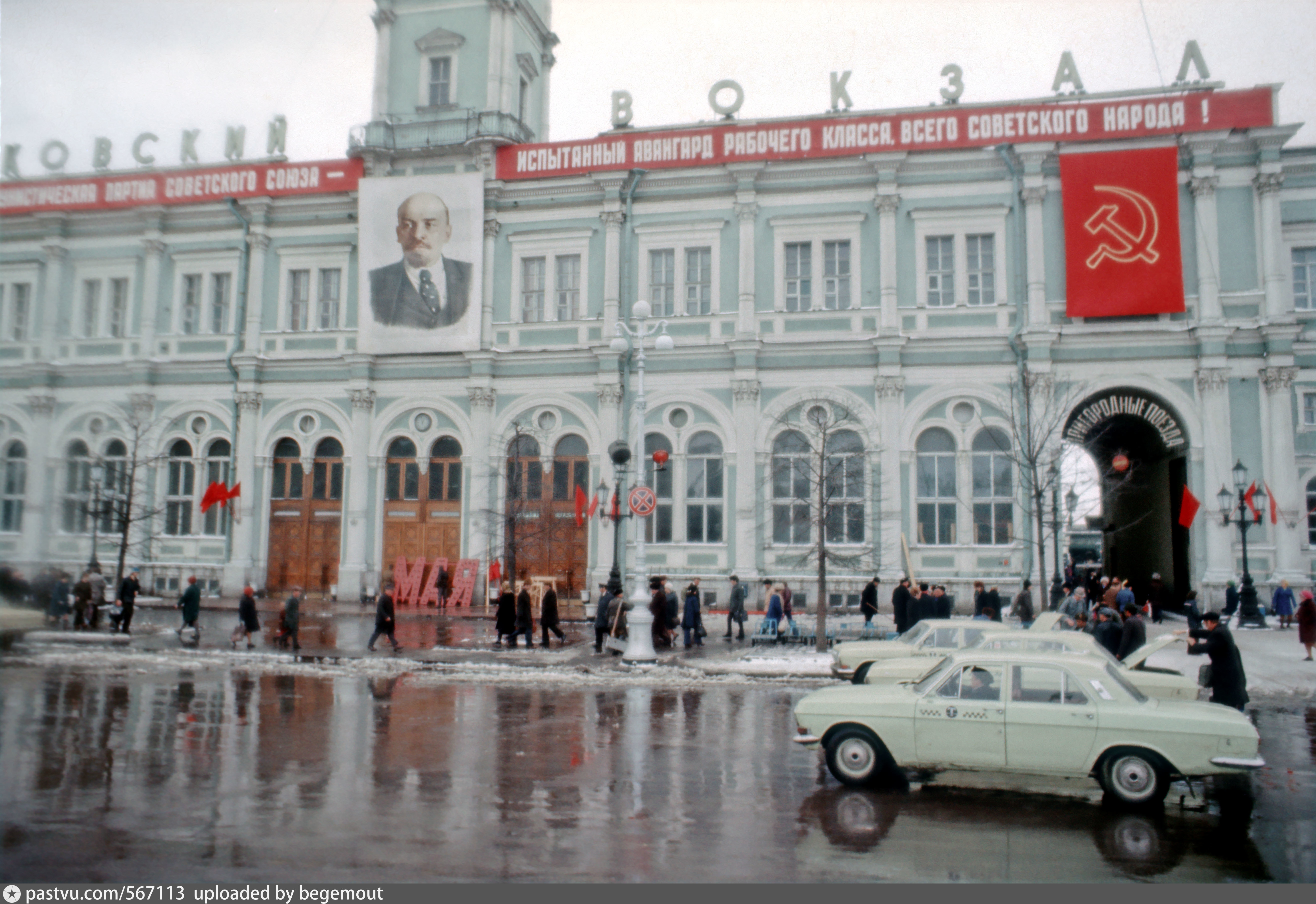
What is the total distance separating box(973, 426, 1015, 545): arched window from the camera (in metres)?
29.3

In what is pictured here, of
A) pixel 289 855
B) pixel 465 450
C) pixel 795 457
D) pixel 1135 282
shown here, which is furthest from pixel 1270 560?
pixel 289 855

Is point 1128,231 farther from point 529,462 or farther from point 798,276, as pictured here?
point 529,462

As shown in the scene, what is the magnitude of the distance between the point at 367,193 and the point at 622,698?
24617 mm

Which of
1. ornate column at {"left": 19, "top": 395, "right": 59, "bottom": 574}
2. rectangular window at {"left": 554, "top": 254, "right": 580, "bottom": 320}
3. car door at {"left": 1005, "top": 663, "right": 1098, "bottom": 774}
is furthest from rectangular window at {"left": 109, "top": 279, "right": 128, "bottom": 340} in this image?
rectangular window at {"left": 554, "top": 254, "right": 580, "bottom": 320}

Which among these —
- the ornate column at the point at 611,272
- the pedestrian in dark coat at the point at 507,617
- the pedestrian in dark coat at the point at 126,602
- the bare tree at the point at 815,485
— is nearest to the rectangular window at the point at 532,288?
the ornate column at the point at 611,272

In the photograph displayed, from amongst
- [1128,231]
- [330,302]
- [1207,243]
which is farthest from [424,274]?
[1207,243]

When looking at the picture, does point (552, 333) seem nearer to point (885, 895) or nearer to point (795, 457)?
point (795, 457)

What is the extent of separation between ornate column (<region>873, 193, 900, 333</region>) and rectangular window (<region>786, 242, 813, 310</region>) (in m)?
2.43

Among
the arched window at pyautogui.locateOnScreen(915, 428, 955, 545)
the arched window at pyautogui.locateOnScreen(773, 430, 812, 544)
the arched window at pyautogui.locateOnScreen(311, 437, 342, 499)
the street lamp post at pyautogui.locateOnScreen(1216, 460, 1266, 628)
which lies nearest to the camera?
the street lamp post at pyautogui.locateOnScreen(1216, 460, 1266, 628)

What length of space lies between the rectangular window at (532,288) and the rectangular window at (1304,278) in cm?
2477

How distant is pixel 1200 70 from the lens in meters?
29.1

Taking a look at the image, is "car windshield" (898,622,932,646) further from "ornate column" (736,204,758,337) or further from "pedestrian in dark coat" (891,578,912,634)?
"ornate column" (736,204,758,337)

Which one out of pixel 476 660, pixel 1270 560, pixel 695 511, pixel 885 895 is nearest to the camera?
pixel 885 895

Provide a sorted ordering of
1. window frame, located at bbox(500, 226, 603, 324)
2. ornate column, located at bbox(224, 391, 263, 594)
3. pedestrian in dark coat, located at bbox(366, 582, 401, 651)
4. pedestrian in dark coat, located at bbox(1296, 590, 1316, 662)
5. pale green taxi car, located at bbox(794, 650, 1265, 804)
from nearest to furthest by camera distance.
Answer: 1. pale green taxi car, located at bbox(794, 650, 1265, 804)
2. pedestrian in dark coat, located at bbox(1296, 590, 1316, 662)
3. pedestrian in dark coat, located at bbox(366, 582, 401, 651)
4. window frame, located at bbox(500, 226, 603, 324)
5. ornate column, located at bbox(224, 391, 263, 594)
